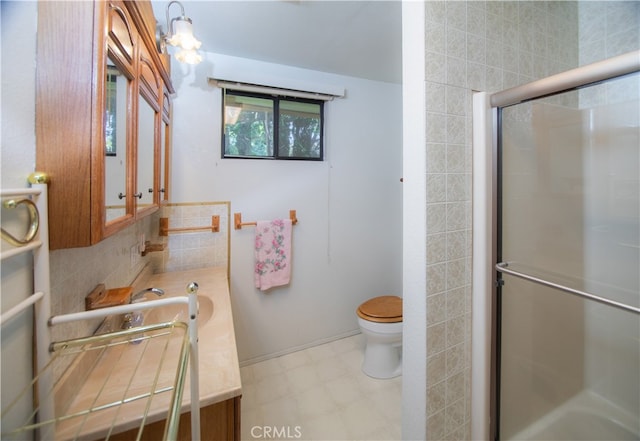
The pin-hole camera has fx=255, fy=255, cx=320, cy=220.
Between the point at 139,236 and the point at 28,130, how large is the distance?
1.05 meters

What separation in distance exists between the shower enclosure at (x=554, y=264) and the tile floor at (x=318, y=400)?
1.94ft

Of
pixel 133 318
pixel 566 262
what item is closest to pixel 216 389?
pixel 133 318

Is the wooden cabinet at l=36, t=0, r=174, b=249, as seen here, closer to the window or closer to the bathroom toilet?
the window

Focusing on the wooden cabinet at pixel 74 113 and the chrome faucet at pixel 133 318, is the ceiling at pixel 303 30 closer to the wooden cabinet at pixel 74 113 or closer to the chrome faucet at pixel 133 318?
the wooden cabinet at pixel 74 113

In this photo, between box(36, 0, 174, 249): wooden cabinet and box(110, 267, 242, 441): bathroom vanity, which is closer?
box(36, 0, 174, 249): wooden cabinet

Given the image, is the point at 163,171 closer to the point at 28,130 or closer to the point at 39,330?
the point at 28,130

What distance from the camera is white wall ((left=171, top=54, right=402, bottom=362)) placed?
1847 millimetres

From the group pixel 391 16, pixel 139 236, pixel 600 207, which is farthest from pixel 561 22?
pixel 139 236

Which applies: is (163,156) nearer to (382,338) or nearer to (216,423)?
(216,423)

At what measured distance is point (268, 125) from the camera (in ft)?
6.85

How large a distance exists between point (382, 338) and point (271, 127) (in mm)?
1829

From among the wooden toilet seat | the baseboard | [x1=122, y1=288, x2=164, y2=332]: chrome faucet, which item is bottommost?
the baseboard

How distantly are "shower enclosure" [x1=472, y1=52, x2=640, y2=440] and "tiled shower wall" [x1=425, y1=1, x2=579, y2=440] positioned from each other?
0.07 m

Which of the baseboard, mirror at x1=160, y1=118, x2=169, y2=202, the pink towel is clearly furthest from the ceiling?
the baseboard
